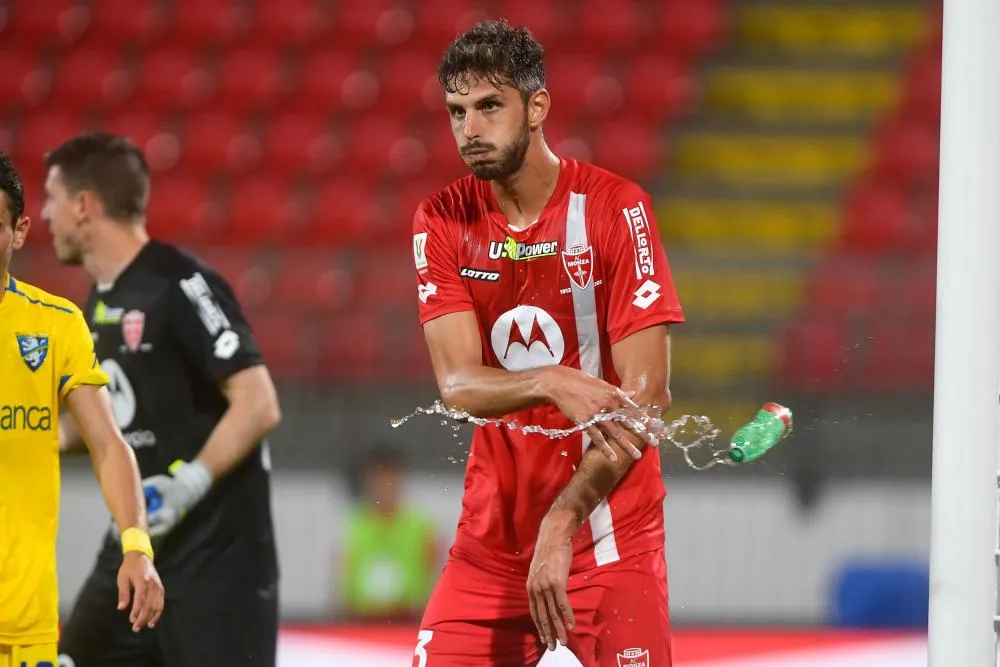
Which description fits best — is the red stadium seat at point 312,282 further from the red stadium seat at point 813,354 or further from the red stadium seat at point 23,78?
the red stadium seat at point 23,78

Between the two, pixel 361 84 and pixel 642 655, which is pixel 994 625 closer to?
pixel 642 655

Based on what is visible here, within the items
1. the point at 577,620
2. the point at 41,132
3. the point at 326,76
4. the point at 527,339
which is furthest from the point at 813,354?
the point at 41,132

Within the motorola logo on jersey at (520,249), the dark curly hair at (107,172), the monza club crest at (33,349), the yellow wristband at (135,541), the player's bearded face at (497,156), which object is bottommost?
the yellow wristband at (135,541)

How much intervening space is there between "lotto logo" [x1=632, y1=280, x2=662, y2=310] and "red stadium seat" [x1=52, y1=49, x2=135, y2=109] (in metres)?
9.74

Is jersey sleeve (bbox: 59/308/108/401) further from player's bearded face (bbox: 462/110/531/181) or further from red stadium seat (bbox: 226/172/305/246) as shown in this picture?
red stadium seat (bbox: 226/172/305/246)

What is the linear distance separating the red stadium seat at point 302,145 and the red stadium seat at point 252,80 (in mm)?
339

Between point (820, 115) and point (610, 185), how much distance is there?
8.90 metres

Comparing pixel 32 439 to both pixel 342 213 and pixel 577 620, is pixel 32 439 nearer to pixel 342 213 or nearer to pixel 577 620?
pixel 577 620

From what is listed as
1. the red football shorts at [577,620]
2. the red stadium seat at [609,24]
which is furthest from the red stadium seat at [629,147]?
the red football shorts at [577,620]

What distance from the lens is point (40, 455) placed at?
3242 mm

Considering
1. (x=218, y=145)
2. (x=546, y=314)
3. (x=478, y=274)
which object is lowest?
(x=546, y=314)

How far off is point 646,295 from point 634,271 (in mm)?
77

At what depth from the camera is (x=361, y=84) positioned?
40.1 ft

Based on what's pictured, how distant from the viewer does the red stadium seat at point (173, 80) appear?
12117 millimetres
